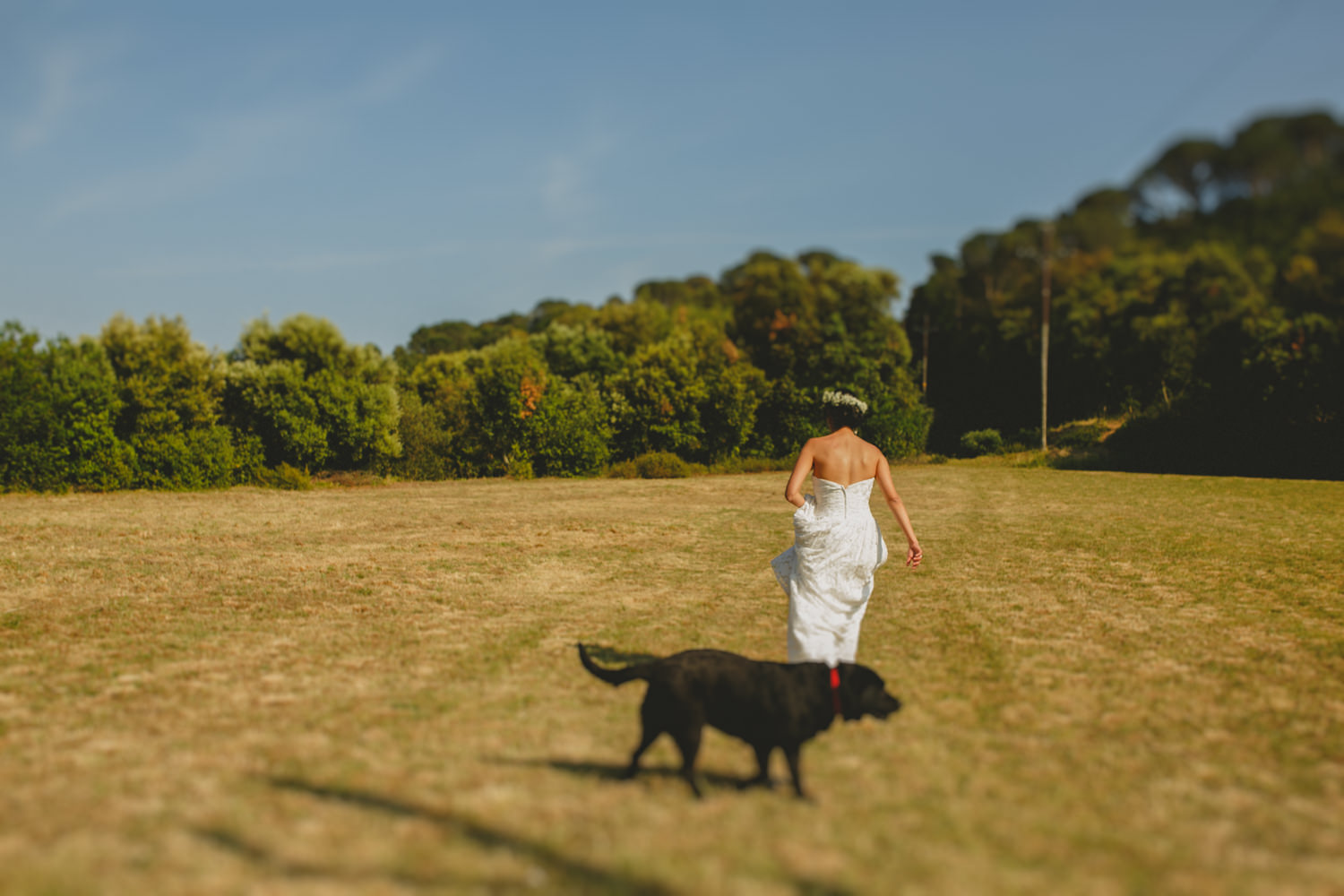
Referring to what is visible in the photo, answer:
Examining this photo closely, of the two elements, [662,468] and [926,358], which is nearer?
[662,468]

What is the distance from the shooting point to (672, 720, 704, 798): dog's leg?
423cm

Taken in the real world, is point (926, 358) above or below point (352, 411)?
above

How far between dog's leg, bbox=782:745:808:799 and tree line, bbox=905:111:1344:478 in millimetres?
3006

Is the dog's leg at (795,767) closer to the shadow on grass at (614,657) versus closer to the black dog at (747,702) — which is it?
the black dog at (747,702)

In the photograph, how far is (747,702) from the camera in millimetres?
4320

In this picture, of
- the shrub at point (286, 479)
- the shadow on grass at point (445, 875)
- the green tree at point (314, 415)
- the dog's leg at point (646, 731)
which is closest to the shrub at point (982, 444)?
the green tree at point (314, 415)

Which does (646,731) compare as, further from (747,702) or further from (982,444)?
(982,444)

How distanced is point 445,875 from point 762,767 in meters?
1.70

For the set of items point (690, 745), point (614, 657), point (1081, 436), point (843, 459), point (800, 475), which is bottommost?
point (614, 657)

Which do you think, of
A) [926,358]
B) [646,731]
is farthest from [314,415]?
[926,358]

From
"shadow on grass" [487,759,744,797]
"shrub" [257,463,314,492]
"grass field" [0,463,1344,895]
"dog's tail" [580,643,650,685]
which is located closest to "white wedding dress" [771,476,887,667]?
"grass field" [0,463,1344,895]

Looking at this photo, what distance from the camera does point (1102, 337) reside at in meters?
39.8

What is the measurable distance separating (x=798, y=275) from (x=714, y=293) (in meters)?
29.6

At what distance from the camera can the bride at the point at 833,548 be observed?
6.02 meters
